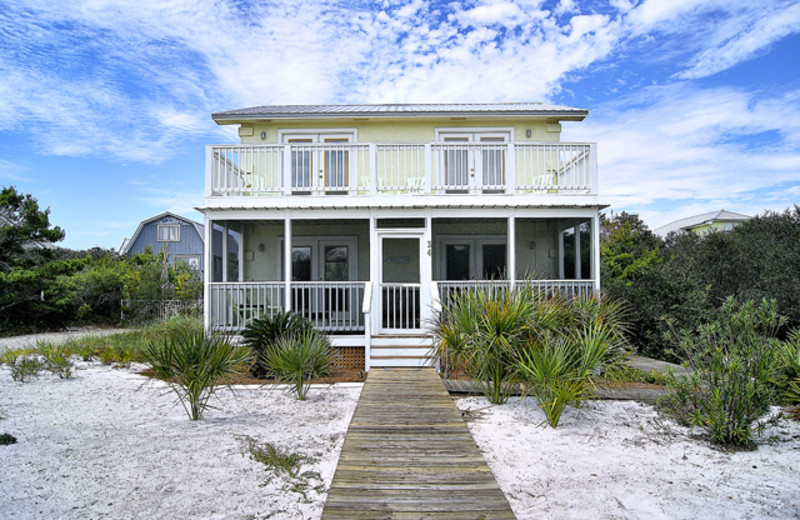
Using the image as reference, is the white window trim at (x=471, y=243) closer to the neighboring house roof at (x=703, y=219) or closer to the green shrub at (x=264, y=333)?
the green shrub at (x=264, y=333)

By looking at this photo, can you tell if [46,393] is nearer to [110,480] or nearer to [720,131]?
[110,480]

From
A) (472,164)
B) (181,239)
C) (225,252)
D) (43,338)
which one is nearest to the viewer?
(472,164)

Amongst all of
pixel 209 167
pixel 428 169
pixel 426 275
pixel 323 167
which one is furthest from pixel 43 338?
pixel 428 169

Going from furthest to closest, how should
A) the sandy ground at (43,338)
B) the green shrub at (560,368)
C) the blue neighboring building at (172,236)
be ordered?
the blue neighboring building at (172,236) → the sandy ground at (43,338) → the green shrub at (560,368)

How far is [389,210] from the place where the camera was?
1077cm

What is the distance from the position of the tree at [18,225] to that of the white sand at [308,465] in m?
13.6

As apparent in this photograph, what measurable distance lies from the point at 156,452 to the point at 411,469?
2.84m

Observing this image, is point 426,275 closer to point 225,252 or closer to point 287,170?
point 287,170

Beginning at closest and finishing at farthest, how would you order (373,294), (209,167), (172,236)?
(373,294), (209,167), (172,236)

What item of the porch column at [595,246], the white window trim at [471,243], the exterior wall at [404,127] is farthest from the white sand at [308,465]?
the exterior wall at [404,127]

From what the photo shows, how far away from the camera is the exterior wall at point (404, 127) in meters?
12.9

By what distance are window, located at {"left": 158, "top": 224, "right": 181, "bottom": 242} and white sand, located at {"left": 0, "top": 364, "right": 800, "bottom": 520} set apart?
28.0 metres

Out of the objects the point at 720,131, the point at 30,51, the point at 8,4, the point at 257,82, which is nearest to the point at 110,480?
the point at 8,4

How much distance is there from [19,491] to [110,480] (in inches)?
27.9
